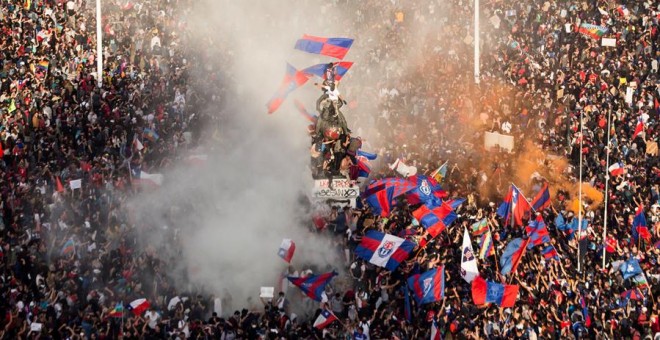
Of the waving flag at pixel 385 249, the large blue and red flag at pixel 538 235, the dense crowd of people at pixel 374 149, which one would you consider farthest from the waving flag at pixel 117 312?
the large blue and red flag at pixel 538 235

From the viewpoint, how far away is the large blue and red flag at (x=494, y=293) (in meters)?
23.5

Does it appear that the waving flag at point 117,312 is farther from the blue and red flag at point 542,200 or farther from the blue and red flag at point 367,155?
the blue and red flag at point 542,200

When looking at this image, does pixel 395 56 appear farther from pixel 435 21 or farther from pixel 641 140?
pixel 641 140

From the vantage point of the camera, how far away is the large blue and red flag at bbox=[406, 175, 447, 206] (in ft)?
89.1

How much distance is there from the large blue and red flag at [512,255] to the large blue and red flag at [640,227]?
3.28m

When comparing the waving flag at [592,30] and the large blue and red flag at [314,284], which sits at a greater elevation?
the waving flag at [592,30]

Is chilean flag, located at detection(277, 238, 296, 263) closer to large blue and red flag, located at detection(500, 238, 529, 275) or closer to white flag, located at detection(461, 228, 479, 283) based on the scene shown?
white flag, located at detection(461, 228, 479, 283)

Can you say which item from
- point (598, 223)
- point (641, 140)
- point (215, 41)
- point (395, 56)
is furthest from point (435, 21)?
point (598, 223)

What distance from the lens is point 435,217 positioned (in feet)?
85.6

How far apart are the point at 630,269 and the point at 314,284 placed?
6687 mm

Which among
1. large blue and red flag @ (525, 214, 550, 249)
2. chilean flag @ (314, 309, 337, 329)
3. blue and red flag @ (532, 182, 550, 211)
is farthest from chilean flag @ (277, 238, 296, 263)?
blue and red flag @ (532, 182, 550, 211)

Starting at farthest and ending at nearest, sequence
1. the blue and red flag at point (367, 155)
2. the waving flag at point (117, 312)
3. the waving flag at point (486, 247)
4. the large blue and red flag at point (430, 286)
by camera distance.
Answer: the blue and red flag at point (367, 155)
the waving flag at point (486, 247)
the large blue and red flag at point (430, 286)
the waving flag at point (117, 312)

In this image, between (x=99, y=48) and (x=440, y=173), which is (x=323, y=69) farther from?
(x=99, y=48)

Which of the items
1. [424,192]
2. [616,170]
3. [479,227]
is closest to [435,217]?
[479,227]
